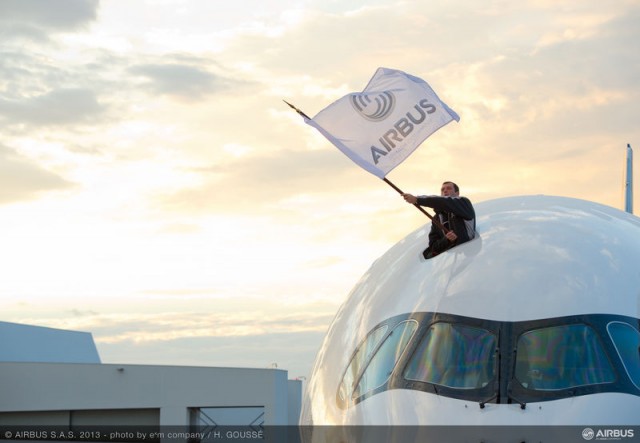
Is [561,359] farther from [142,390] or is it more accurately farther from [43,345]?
[43,345]

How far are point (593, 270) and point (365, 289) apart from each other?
331cm

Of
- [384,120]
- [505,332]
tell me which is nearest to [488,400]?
[505,332]

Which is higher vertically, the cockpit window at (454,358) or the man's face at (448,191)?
the man's face at (448,191)

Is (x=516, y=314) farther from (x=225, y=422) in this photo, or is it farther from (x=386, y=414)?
(x=225, y=422)

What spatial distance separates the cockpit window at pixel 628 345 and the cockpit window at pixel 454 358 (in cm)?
131

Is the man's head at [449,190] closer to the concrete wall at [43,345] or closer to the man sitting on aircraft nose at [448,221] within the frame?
the man sitting on aircraft nose at [448,221]

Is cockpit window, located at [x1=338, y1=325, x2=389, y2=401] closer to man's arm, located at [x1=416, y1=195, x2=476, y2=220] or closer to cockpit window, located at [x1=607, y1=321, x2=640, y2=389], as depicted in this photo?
man's arm, located at [x1=416, y1=195, x2=476, y2=220]

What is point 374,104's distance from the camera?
54.0 ft

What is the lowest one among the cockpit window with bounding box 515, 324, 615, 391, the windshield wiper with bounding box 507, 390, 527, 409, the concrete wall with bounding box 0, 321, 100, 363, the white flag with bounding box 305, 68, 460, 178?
the windshield wiper with bounding box 507, 390, 527, 409

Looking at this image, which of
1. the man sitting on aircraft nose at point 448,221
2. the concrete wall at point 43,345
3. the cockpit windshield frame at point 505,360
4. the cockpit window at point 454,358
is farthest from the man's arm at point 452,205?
the concrete wall at point 43,345

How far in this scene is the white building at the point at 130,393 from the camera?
175ft

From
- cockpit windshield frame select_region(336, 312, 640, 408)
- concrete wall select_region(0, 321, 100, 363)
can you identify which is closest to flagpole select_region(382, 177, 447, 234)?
cockpit windshield frame select_region(336, 312, 640, 408)

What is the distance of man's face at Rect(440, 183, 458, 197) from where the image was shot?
15039mm

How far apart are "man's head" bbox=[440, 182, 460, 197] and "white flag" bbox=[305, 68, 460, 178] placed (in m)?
1.13
